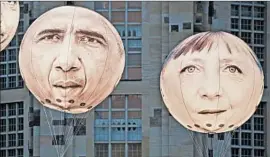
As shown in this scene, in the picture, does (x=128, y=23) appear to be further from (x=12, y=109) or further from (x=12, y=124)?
(x=12, y=124)

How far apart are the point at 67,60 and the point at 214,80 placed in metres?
3.20

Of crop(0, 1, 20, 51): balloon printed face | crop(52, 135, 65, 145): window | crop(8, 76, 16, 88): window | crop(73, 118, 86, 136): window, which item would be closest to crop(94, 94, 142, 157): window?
crop(73, 118, 86, 136): window

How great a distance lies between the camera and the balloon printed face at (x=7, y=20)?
23641 mm

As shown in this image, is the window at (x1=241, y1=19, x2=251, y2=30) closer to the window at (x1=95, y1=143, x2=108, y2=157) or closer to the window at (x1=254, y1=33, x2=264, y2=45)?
the window at (x1=254, y1=33, x2=264, y2=45)

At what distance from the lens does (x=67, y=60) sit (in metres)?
29.2

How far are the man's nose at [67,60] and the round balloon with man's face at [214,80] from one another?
232 cm

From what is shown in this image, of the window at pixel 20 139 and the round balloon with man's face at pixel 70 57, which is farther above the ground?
the round balloon with man's face at pixel 70 57

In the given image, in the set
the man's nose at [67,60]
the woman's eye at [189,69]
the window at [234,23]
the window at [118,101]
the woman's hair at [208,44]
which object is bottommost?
the window at [118,101]

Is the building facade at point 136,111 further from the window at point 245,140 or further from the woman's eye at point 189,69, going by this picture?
the woman's eye at point 189,69

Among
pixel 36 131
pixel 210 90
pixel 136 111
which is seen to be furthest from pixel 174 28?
pixel 210 90

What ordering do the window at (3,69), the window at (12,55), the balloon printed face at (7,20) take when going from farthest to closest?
the window at (3,69) → the window at (12,55) → the balloon printed face at (7,20)

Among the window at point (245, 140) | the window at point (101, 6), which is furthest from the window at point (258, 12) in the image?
the window at point (101, 6)

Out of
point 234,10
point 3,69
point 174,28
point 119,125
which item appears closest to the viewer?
point 174,28

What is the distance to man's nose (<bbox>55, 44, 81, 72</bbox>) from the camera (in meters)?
29.2
